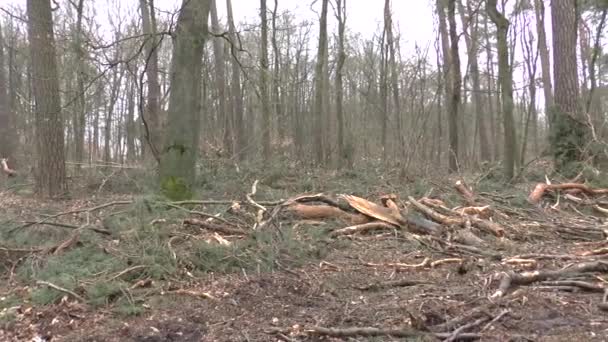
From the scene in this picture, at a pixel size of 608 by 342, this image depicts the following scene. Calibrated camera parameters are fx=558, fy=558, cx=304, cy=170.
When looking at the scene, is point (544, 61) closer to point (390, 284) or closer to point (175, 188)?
point (175, 188)

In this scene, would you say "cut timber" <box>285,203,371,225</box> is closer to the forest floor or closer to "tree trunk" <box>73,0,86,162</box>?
the forest floor

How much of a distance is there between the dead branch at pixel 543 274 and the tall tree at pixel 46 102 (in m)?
8.65

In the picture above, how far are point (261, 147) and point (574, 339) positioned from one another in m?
14.1

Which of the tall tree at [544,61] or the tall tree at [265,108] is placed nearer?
the tall tree at [265,108]

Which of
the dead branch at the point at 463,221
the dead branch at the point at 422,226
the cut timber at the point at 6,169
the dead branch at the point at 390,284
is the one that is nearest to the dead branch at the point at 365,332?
the dead branch at the point at 390,284

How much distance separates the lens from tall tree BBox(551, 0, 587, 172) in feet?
37.4

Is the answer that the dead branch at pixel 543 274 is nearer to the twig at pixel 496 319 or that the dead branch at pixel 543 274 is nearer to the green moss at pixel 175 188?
the twig at pixel 496 319

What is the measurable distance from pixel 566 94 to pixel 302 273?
28.2 ft

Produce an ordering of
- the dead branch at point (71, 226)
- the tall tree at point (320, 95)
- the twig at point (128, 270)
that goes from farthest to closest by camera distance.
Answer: the tall tree at point (320, 95) → the dead branch at point (71, 226) → the twig at point (128, 270)

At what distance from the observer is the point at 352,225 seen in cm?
772

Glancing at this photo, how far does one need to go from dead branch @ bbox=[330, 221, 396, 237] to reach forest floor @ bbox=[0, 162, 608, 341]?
0.14 feet

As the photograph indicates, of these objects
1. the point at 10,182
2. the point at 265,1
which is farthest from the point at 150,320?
the point at 265,1

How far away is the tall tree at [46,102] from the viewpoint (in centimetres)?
1040

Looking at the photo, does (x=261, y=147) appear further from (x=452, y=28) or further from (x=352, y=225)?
(x=352, y=225)
